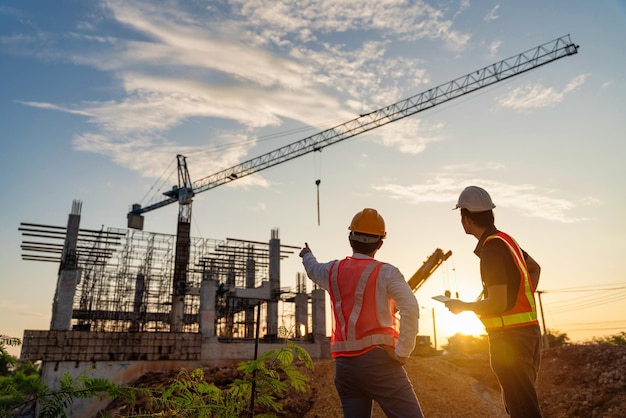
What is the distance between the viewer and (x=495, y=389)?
15703mm

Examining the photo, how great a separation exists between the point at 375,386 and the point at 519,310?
0.95 metres

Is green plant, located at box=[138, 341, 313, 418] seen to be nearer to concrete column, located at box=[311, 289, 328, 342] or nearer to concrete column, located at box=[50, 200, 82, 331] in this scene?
concrete column, located at box=[50, 200, 82, 331]

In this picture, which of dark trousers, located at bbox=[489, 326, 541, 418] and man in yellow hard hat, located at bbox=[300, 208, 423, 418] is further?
man in yellow hard hat, located at bbox=[300, 208, 423, 418]

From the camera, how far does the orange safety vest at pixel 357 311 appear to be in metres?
2.89

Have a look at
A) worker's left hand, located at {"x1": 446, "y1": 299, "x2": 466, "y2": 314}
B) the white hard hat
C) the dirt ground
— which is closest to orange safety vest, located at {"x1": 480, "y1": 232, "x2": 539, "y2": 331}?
worker's left hand, located at {"x1": 446, "y1": 299, "x2": 466, "y2": 314}

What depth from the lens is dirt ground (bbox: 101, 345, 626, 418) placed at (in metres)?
11.7

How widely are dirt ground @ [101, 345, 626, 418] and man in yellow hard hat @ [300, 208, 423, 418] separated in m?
9.71

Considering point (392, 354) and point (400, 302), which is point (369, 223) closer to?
point (400, 302)

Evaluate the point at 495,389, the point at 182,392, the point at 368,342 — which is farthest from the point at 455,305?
the point at 495,389

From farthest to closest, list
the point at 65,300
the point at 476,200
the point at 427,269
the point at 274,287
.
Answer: the point at 274,287 → the point at 65,300 → the point at 427,269 → the point at 476,200

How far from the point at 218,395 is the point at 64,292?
25.9 m

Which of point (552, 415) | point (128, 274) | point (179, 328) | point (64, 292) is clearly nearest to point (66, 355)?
point (64, 292)

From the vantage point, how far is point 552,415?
1163 cm

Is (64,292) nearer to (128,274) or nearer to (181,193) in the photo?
(128,274)
